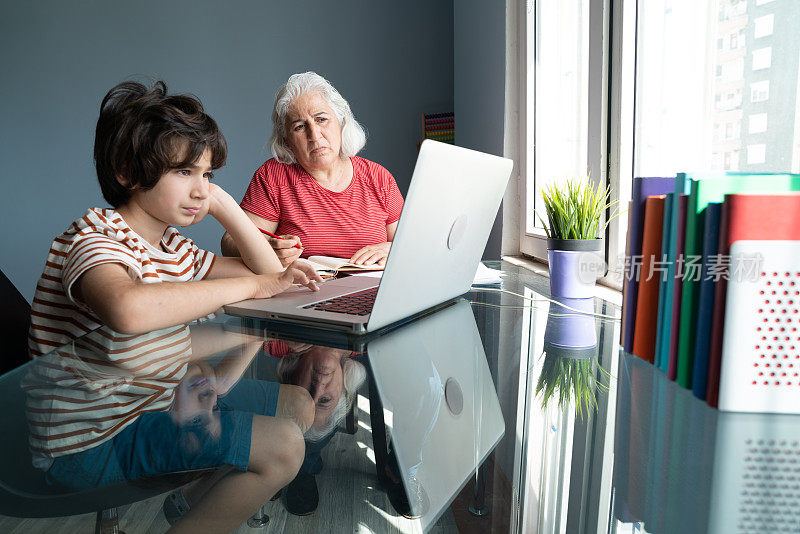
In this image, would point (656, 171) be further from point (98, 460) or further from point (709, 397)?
point (98, 460)

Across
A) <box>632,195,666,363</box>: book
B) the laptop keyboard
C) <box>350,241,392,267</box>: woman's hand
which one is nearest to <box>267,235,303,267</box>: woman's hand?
<box>350,241,392,267</box>: woman's hand

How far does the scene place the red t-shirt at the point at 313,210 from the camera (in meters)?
1.86

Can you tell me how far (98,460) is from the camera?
1.36 feet

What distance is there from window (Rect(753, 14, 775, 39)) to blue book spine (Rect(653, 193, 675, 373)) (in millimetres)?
511

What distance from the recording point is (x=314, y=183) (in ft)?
6.22

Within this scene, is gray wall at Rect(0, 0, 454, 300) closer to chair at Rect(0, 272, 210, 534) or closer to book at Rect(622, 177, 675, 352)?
book at Rect(622, 177, 675, 352)

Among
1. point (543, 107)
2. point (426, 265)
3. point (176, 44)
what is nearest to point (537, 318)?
point (426, 265)

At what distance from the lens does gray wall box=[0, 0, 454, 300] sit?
3.25 meters

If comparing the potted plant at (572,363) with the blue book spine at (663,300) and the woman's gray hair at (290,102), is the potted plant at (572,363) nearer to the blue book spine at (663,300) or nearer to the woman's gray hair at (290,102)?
the blue book spine at (663,300)

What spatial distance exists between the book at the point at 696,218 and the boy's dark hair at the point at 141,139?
0.84 meters

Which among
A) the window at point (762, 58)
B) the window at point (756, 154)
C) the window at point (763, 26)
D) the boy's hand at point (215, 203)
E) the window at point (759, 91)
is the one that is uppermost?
the window at point (763, 26)

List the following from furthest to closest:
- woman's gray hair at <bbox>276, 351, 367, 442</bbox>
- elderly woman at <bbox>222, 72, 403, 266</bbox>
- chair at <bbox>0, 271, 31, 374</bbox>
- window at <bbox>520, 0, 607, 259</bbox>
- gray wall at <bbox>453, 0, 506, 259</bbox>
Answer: gray wall at <bbox>453, 0, 506, 259</bbox> < elderly woman at <bbox>222, 72, 403, 266</bbox> < window at <bbox>520, 0, 607, 259</bbox> < chair at <bbox>0, 271, 31, 374</bbox> < woman's gray hair at <bbox>276, 351, 367, 442</bbox>

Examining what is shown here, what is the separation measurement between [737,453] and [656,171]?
104 cm

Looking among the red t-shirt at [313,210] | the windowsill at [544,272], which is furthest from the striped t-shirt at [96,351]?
the windowsill at [544,272]
